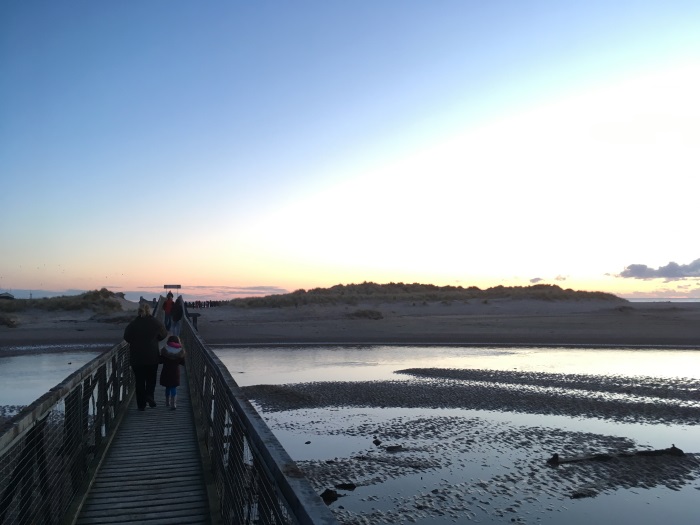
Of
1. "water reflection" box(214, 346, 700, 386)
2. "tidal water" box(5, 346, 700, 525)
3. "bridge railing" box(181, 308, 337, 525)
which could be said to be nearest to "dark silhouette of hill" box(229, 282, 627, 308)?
"water reflection" box(214, 346, 700, 386)

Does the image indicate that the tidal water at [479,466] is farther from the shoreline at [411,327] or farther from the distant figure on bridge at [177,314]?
the shoreline at [411,327]

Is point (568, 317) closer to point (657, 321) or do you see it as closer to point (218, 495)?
point (657, 321)

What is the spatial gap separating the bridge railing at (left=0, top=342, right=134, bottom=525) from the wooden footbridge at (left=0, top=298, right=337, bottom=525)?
0.01 meters

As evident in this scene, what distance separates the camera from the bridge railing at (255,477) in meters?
2.60

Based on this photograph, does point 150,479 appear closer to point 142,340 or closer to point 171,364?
point 142,340

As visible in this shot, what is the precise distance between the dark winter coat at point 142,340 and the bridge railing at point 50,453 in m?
1.42

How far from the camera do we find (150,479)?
21.1ft

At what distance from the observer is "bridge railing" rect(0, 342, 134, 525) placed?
4469 mm

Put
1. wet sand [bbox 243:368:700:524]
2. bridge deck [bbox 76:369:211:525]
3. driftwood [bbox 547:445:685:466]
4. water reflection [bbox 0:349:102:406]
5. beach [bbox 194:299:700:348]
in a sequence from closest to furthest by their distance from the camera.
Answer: bridge deck [bbox 76:369:211:525], wet sand [bbox 243:368:700:524], driftwood [bbox 547:445:685:466], water reflection [bbox 0:349:102:406], beach [bbox 194:299:700:348]

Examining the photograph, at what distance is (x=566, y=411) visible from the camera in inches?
548

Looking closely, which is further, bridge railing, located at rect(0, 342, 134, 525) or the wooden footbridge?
bridge railing, located at rect(0, 342, 134, 525)

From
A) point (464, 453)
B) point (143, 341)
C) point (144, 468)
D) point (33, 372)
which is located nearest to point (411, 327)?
point (33, 372)

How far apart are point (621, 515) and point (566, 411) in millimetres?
6283

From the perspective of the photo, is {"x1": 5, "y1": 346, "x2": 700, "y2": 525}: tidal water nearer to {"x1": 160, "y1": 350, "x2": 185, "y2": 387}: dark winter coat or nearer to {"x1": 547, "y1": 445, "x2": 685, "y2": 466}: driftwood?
{"x1": 547, "y1": 445, "x2": 685, "y2": 466}: driftwood
